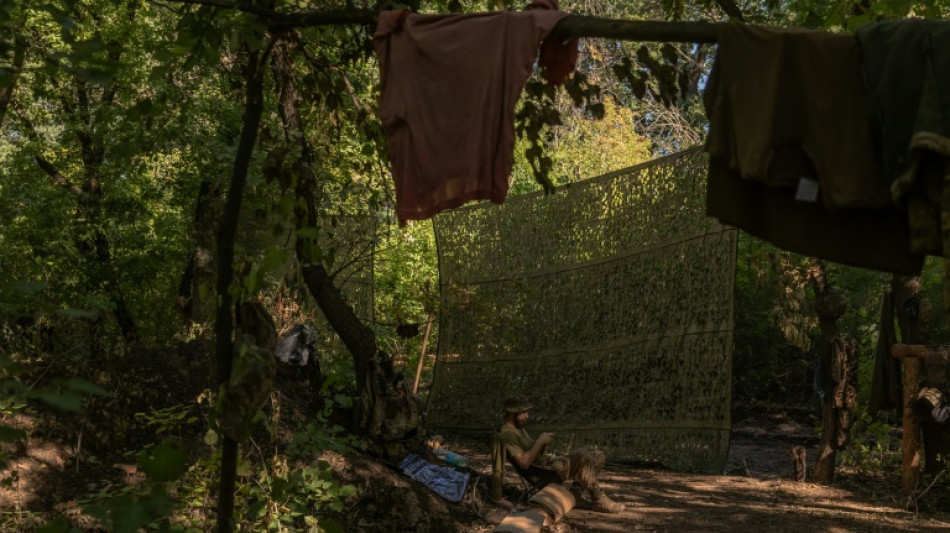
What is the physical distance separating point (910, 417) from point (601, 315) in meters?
3.39

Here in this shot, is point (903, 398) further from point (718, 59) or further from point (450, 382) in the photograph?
point (718, 59)

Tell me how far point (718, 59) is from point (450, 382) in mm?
11105

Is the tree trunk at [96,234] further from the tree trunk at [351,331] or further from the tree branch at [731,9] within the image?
the tree branch at [731,9]

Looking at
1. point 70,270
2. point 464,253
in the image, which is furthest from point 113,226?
point 464,253

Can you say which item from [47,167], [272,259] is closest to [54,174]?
[47,167]

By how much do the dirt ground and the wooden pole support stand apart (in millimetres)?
237

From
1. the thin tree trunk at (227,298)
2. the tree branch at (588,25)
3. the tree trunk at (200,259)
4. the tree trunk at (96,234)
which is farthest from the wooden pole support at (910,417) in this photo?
the tree trunk at (96,234)

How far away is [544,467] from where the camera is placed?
984 cm

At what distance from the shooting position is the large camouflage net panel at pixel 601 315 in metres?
11.5

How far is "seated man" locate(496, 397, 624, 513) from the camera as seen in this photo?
9.77 metres

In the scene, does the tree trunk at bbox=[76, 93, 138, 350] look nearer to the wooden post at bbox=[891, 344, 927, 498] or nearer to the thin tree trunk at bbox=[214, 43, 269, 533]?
the wooden post at bbox=[891, 344, 927, 498]

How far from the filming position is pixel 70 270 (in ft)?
47.5

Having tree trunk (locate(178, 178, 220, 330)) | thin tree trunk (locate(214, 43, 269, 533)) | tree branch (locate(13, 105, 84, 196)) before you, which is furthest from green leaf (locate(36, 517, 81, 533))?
tree branch (locate(13, 105, 84, 196))

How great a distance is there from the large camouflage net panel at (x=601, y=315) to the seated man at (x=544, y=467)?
188 centimetres
